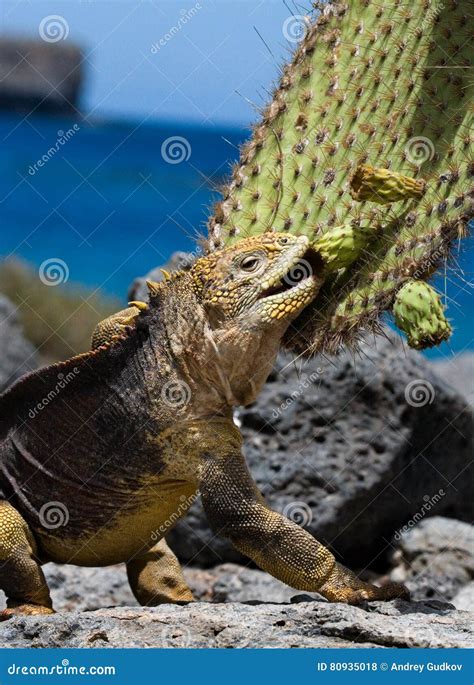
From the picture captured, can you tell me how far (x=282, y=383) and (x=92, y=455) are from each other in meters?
4.08

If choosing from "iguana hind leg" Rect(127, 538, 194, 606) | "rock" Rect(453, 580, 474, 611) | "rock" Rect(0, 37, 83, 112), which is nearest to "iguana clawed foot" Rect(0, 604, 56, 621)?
"iguana hind leg" Rect(127, 538, 194, 606)

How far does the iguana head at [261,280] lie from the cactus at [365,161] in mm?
148

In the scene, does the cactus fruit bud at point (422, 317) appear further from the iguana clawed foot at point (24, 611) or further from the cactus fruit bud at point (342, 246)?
the iguana clawed foot at point (24, 611)

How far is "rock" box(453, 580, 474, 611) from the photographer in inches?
367

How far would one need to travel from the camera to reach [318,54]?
7.61 metres

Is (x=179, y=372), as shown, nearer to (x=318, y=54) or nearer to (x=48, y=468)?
(x=48, y=468)

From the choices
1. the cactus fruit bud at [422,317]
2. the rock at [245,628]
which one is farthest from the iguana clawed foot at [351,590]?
the cactus fruit bud at [422,317]

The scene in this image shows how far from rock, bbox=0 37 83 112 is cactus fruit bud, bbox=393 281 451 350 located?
50.9ft

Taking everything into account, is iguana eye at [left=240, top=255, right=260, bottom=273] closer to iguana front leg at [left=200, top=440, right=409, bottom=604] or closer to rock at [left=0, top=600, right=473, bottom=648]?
iguana front leg at [left=200, top=440, right=409, bottom=604]

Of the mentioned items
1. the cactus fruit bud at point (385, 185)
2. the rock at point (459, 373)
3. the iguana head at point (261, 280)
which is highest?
the rock at point (459, 373)

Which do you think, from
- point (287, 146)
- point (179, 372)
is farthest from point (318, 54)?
point (179, 372)

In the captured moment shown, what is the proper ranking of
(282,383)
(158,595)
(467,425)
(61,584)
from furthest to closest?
(467,425) < (282,383) < (61,584) < (158,595)

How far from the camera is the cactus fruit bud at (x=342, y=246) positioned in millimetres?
6543

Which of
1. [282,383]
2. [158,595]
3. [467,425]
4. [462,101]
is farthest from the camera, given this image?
[467,425]
